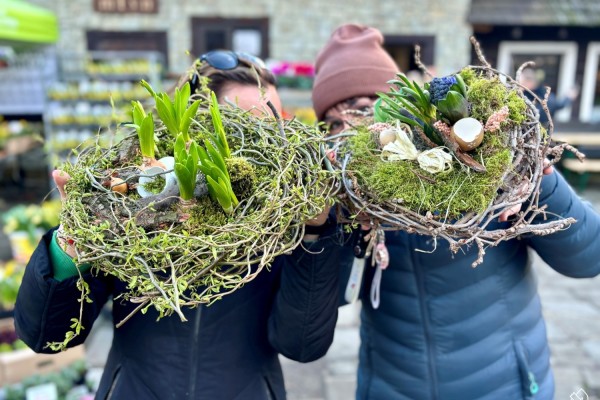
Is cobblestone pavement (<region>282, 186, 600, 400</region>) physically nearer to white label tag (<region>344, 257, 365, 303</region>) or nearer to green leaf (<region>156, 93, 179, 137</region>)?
white label tag (<region>344, 257, 365, 303</region>)

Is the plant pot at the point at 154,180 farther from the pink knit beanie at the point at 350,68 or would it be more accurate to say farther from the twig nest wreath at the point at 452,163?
the pink knit beanie at the point at 350,68

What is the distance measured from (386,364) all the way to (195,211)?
912 mm

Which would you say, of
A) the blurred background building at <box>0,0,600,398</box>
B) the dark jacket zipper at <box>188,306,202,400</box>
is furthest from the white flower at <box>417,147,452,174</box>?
the blurred background building at <box>0,0,600,398</box>

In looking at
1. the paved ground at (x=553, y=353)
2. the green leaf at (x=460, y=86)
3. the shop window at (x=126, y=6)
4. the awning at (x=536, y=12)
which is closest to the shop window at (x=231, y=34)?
the shop window at (x=126, y=6)

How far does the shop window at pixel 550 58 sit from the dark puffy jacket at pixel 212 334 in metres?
10.2

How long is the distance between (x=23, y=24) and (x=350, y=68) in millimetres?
5385

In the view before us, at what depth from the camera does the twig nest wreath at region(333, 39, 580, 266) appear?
45.1 inches

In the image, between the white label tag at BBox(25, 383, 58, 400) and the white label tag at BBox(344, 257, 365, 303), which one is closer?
the white label tag at BBox(344, 257, 365, 303)

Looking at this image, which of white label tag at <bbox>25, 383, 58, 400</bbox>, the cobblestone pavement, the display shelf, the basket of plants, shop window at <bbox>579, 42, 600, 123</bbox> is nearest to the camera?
the basket of plants

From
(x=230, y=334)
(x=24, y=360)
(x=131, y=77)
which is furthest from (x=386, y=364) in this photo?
(x=131, y=77)

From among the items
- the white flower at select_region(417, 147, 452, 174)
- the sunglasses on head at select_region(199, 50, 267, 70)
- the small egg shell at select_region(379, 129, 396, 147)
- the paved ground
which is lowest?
the paved ground

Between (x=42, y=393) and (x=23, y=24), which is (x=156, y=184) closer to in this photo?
(x=42, y=393)

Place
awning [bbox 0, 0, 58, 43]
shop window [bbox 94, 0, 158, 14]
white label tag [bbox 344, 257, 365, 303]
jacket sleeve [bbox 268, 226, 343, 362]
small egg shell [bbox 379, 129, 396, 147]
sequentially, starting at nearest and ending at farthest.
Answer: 1. small egg shell [bbox 379, 129, 396, 147]
2. jacket sleeve [bbox 268, 226, 343, 362]
3. white label tag [bbox 344, 257, 365, 303]
4. awning [bbox 0, 0, 58, 43]
5. shop window [bbox 94, 0, 158, 14]

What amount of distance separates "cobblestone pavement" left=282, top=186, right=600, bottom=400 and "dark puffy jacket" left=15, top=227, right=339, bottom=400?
199 cm
